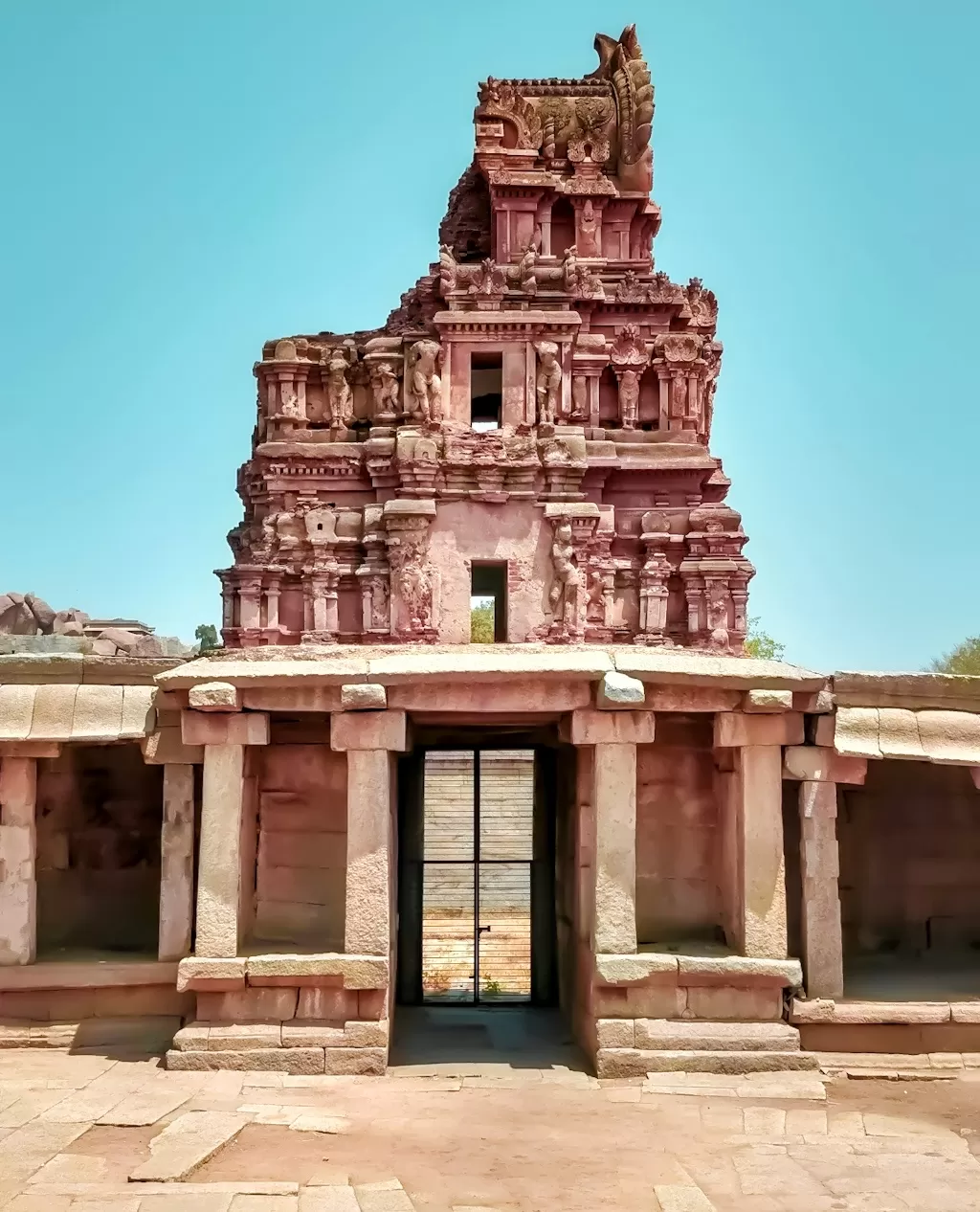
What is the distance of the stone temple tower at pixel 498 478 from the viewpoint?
1878 cm

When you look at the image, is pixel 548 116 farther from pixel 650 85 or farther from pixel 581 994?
pixel 581 994

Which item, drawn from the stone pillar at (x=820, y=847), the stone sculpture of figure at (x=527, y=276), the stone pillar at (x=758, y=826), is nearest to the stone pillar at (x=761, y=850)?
the stone pillar at (x=758, y=826)

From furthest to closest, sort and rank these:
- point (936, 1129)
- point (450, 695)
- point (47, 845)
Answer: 1. point (47, 845)
2. point (450, 695)
3. point (936, 1129)

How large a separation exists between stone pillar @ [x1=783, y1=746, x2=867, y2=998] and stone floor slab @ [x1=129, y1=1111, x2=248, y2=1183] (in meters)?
4.54

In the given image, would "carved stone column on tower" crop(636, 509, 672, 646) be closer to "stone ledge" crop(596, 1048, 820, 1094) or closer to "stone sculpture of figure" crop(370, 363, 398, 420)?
"stone sculpture of figure" crop(370, 363, 398, 420)

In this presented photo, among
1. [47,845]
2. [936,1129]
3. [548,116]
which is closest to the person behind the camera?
[936,1129]

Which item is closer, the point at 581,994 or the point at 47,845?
the point at 581,994

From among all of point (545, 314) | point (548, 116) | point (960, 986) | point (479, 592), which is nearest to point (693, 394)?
point (545, 314)

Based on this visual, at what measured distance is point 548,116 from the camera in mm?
24188

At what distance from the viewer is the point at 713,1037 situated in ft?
26.7

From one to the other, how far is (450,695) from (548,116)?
19.4 meters

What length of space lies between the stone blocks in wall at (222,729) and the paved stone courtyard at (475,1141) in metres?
2.38

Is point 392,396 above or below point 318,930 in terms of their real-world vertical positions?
above

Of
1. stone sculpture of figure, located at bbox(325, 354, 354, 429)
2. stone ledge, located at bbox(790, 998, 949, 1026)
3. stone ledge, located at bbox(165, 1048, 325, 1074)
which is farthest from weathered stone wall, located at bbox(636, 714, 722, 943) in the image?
stone sculpture of figure, located at bbox(325, 354, 354, 429)
